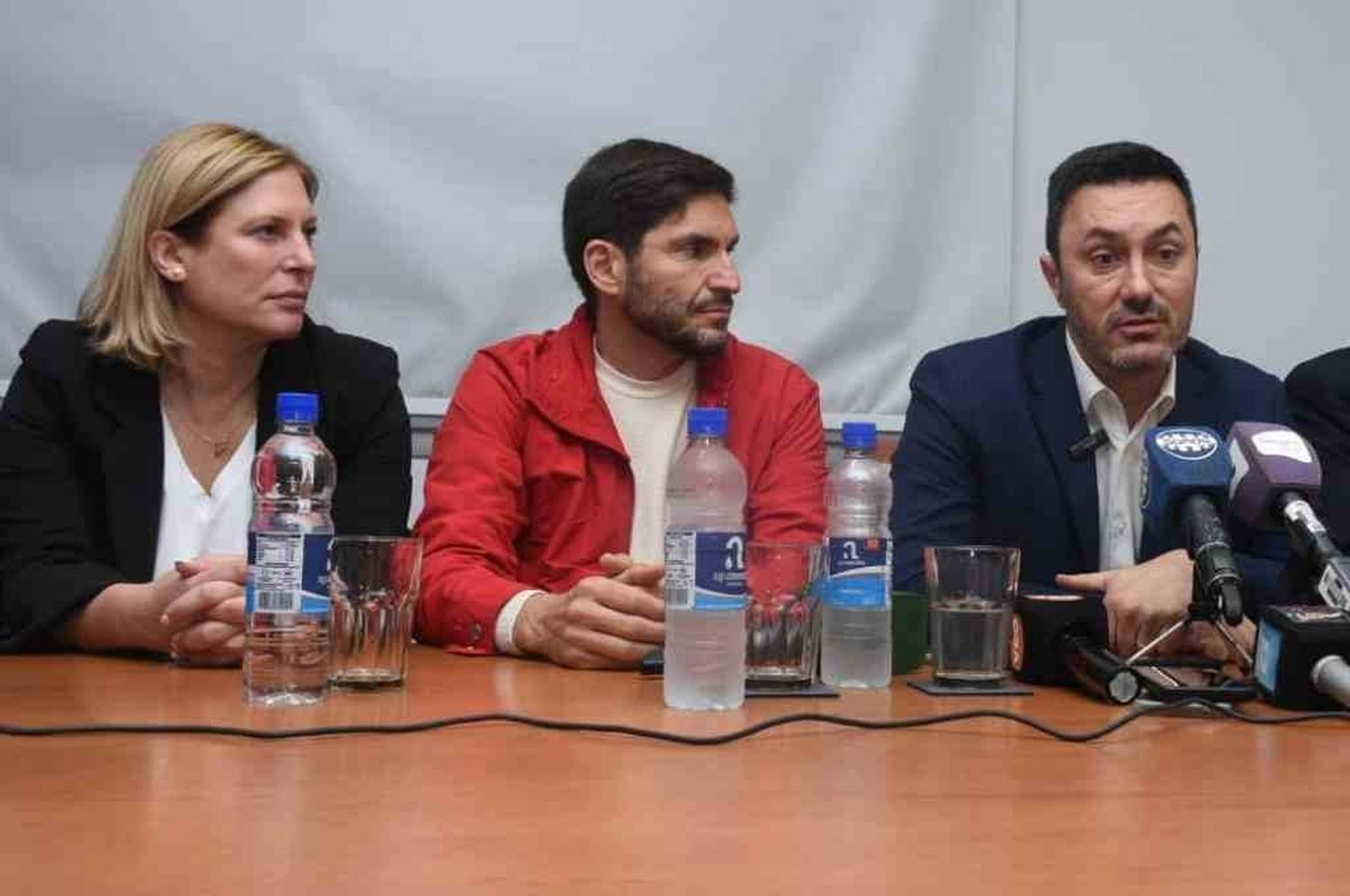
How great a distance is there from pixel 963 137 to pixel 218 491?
4.92 ft

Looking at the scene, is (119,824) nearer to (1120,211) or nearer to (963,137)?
(1120,211)

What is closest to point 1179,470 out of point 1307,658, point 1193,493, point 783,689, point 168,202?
point 1193,493

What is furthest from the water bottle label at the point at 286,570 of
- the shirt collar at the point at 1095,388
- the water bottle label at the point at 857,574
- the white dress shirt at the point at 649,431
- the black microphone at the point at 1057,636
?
the shirt collar at the point at 1095,388

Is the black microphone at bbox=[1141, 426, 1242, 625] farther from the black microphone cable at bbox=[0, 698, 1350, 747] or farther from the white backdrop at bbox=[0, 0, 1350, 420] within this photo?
the white backdrop at bbox=[0, 0, 1350, 420]

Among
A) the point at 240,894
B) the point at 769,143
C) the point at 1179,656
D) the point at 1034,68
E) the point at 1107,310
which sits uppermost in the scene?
the point at 1034,68

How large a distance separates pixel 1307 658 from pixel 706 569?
1.75 feet

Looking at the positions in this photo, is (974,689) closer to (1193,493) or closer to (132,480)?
(1193,493)

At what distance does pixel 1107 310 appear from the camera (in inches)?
89.7

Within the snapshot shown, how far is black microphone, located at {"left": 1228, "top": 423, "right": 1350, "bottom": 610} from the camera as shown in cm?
136

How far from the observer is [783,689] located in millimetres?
1458

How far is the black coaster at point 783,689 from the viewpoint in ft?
4.74

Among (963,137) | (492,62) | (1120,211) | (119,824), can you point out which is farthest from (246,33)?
(119,824)

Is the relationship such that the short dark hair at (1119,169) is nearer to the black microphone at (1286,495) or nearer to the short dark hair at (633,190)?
the short dark hair at (633,190)

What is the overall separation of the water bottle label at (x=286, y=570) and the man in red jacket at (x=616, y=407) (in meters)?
0.52
